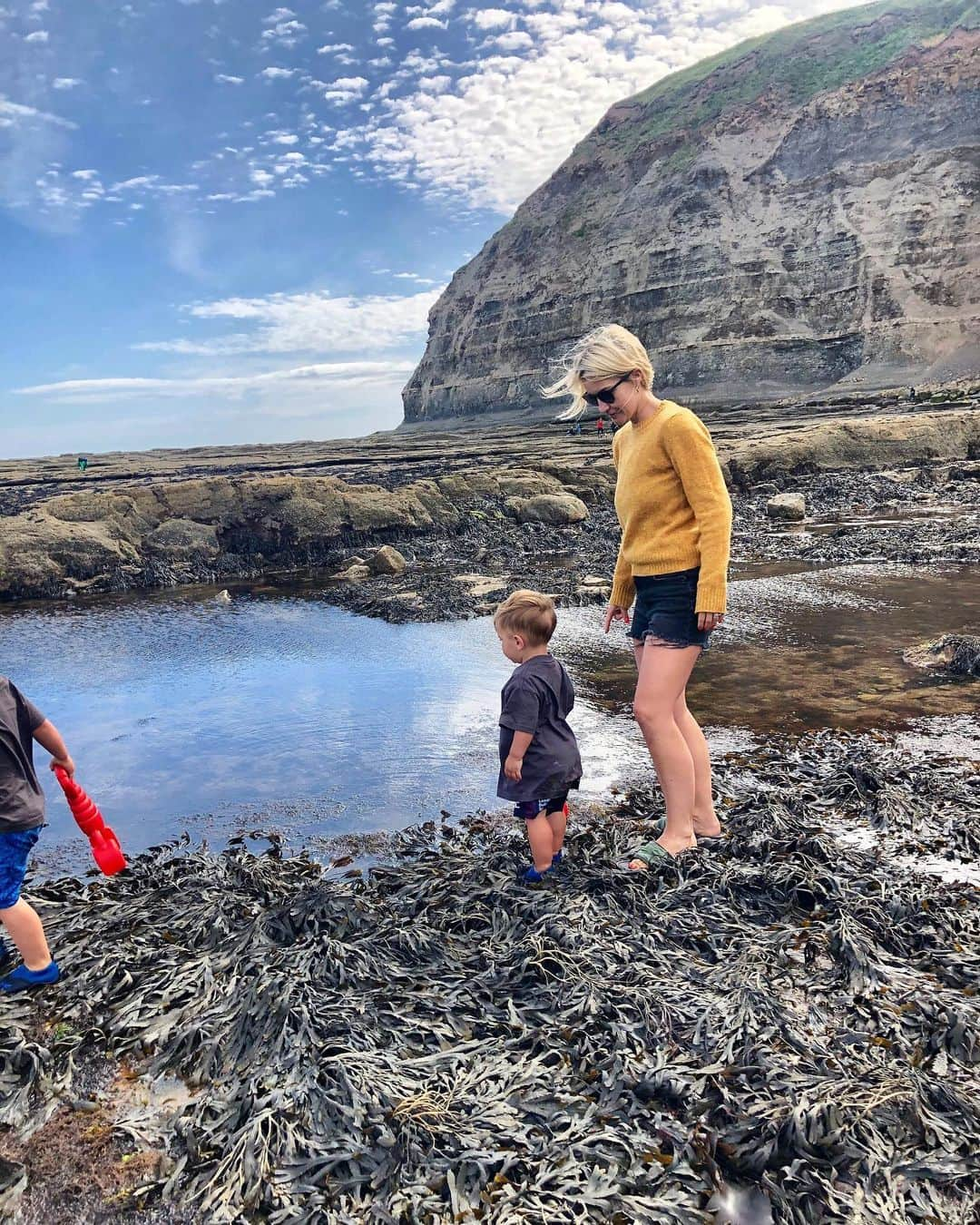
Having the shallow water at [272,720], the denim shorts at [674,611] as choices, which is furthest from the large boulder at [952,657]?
the denim shorts at [674,611]

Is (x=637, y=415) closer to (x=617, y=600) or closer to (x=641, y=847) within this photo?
(x=617, y=600)

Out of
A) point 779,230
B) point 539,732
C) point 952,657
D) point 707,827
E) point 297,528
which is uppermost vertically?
point 779,230

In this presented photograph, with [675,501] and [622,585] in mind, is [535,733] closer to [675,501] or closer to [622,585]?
[622,585]

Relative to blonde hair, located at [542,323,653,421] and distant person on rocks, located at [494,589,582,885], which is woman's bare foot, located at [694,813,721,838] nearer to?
distant person on rocks, located at [494,589,582,885]

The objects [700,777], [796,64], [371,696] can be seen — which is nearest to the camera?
[700,777]

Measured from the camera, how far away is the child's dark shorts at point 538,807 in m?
3.47

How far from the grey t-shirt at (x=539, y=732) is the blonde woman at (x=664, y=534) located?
14.9 inches

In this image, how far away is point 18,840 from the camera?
2938 millimetres

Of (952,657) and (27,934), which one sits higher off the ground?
(27,934)

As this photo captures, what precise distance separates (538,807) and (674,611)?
3.56 ft

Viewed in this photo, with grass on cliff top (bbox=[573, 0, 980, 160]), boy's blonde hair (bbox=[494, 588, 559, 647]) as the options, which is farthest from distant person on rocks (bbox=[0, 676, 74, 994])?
grass on cliff top (bbox=[573, 0, 980, 160])

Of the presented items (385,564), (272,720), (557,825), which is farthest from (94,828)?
(385,564)

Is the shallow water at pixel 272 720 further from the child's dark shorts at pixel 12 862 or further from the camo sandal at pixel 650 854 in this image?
the child's dark shorts at pixel 12 862

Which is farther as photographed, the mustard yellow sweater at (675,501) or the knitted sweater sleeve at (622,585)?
the knitted sweater sleeve at (622,585)
